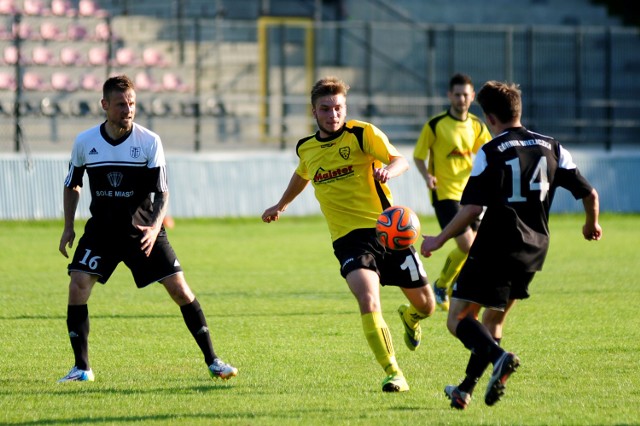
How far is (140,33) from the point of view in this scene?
86.6 ft

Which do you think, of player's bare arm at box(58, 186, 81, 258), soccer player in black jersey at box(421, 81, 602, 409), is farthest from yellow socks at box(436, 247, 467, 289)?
soccer player in black jersey at box(421, 81, 602, 409)

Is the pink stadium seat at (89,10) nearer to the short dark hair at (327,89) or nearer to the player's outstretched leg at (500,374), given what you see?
the short dark hair at (327,89)

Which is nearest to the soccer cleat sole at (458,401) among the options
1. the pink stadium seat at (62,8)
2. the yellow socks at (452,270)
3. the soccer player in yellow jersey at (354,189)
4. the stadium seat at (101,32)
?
the soccer player in yellow jersey at (354,189)

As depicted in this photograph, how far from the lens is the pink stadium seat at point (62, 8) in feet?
84.3

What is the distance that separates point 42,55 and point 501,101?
20061 mm

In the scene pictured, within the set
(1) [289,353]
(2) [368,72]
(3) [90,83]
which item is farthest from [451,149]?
(3) [90,83]

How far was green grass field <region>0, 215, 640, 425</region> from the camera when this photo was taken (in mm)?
6195

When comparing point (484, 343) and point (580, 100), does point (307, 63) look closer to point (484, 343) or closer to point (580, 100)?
point (580, 100)

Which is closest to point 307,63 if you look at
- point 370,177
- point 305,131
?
point 305,131

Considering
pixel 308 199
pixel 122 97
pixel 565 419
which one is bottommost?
pixel 308 199

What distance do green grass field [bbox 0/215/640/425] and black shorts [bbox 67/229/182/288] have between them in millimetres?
700

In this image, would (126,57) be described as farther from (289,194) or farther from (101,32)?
(289,194)

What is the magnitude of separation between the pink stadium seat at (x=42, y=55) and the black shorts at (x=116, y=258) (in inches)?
719

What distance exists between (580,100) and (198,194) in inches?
395
